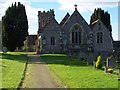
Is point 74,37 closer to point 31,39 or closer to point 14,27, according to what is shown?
point 14,27

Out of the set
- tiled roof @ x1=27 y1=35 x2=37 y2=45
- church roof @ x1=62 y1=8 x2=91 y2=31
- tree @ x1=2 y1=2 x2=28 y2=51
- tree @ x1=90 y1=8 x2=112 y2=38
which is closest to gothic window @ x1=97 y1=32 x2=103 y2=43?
church roof @ x1=62 y1=8 x2=91 y2=31

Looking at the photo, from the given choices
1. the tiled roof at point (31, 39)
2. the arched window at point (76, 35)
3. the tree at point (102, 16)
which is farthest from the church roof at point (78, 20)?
the tiled roof at point (31, 39)

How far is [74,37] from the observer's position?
6122cm

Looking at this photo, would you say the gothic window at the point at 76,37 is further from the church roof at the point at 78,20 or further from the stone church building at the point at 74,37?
the church roof at the point at 78,20

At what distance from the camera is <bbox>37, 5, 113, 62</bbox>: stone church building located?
198 feet

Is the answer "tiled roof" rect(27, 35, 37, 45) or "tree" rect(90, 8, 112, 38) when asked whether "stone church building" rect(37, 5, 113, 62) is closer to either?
"tree" rect(90, 8, 112, 38)

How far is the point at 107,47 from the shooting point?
62.3 m

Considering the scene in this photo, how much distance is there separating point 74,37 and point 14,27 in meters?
11.3

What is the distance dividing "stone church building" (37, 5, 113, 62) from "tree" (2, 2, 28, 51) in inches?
153

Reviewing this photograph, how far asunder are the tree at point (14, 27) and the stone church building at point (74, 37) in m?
3.89

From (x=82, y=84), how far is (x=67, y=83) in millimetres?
851

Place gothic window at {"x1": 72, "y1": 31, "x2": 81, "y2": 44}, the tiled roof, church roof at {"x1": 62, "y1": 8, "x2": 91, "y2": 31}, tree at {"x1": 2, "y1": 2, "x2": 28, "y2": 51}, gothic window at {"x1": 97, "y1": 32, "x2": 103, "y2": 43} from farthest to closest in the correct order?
the tiled roof
gothic window at {"x1": 97, "y1": 32, "x2": 103, "y2": 43}
gothic window at {"x1": 72, "y1": 31, "x2": 81, "y2": 44}
church roof at {"x1": 62, "y1": 8, "x2": 91, "y2": 31}
tree at {"x1": 2, "y1": 2, "x2": 28, "y2": 51}

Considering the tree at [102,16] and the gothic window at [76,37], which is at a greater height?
the tree at [102,16]

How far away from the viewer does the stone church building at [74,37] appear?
198 feet
